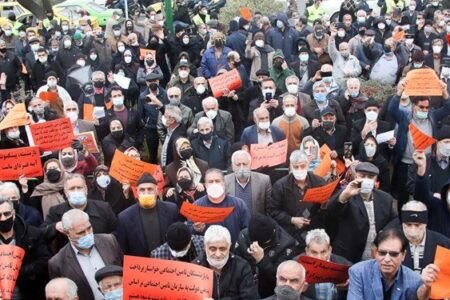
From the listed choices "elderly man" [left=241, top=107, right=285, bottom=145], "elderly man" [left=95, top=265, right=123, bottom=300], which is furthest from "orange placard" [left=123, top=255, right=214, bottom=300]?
"elderly man" [left=241, top=107, right=285, bottom=145]

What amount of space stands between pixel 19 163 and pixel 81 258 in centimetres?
210

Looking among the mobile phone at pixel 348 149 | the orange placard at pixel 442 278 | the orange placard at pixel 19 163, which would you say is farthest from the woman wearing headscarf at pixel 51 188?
the orange placard at pixel 442 278

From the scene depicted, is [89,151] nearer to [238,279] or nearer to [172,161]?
[172,161]

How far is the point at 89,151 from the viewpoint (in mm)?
8641

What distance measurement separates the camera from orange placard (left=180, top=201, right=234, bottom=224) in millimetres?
6180

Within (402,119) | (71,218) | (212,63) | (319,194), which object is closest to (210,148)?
(319,194)

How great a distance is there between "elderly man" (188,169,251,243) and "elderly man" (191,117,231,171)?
171 centimetres

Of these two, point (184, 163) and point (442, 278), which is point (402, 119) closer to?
point (184, 163)

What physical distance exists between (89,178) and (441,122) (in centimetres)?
453

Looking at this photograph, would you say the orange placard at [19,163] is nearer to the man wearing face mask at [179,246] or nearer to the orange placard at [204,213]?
the orange placard at [204,213]

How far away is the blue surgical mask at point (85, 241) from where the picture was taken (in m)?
5.71

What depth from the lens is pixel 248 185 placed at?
281 inches

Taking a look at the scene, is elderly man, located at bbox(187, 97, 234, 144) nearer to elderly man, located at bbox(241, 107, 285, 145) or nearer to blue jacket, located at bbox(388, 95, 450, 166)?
elderly man, located at bbox(241, 107, 285, 145)

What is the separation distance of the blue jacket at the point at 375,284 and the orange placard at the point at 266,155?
3.15m
